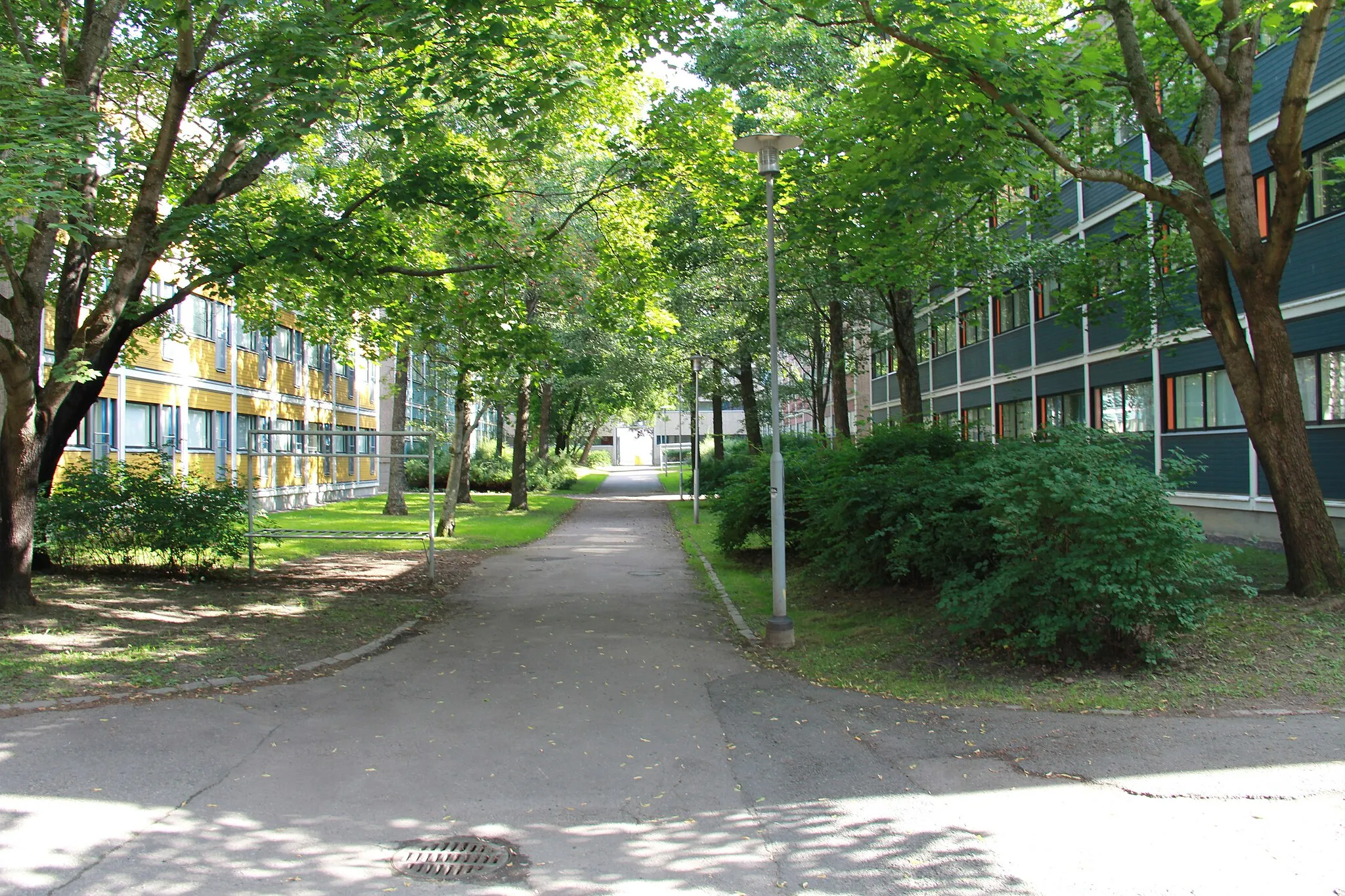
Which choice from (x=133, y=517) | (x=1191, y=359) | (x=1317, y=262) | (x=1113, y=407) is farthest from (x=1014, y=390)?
(x=133, y=517)

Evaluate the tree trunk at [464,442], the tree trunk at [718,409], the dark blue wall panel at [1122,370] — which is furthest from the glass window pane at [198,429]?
the dark blue wall panel at [1122,370]

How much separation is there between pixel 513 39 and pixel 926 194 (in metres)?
5.16

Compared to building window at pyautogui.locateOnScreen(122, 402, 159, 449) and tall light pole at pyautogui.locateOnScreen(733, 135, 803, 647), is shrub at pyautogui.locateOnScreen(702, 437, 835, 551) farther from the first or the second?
building window at pyautogui.locateOnScreen(122, 402, 159, 449)

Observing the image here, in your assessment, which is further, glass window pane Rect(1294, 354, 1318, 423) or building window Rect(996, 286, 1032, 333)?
building window Rect(996, 286, 1032, 333)

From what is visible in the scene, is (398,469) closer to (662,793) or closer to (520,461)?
(520,461)

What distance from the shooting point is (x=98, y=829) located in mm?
4523

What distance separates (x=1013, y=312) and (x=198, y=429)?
989 inches

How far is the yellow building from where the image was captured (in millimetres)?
24953

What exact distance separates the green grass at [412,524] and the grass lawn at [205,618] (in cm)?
140

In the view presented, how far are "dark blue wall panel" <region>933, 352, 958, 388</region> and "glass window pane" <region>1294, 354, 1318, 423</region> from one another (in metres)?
17.7

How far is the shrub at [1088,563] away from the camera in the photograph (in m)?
7.27

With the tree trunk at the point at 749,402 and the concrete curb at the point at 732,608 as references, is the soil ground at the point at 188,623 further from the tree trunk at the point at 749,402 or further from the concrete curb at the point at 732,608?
the tree trunk at the point at 749,402

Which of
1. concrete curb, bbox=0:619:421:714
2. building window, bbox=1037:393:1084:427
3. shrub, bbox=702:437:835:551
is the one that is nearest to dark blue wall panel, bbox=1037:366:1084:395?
building window, bbox=1037:393:1084:427

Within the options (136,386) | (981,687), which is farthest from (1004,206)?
(136,386)
